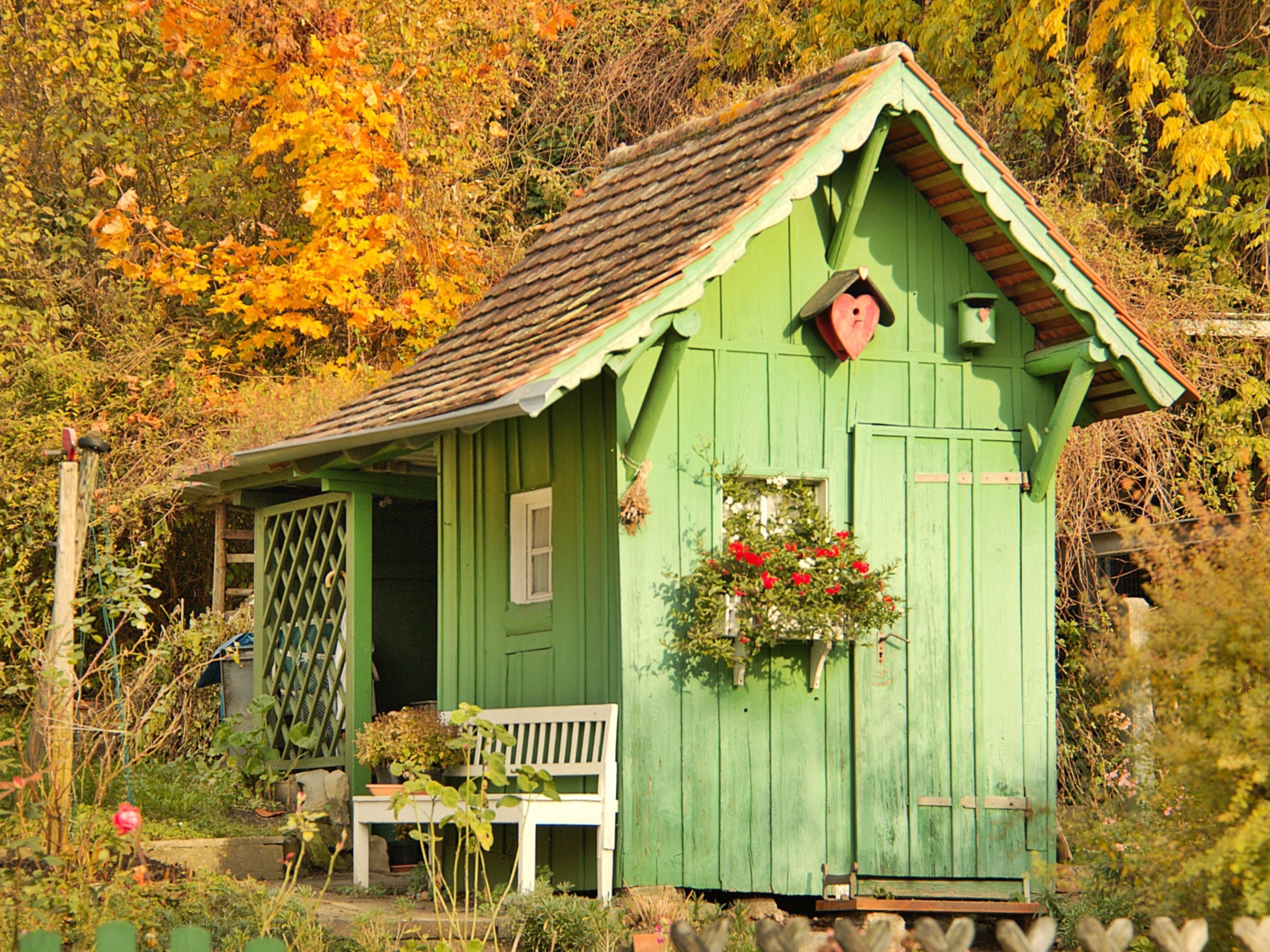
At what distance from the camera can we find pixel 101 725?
33.8 ft

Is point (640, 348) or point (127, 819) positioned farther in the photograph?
point (640, 348)

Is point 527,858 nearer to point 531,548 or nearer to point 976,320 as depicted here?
point 531,548

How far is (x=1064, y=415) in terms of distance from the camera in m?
8.41

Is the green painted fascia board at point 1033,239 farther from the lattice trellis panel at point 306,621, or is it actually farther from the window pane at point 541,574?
the lattice trellis panel at point 306,621

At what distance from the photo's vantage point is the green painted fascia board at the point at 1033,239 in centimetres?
809

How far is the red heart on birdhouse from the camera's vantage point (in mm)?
8242

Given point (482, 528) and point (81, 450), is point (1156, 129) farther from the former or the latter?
point (81, 450)

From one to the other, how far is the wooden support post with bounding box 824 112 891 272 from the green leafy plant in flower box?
53.5 inches

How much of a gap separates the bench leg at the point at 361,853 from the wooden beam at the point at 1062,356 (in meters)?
4.60

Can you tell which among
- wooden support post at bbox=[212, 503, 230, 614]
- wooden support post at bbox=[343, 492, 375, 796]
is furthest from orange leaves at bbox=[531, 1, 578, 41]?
wooden support post at bbox=[343, 492, 375, 796]

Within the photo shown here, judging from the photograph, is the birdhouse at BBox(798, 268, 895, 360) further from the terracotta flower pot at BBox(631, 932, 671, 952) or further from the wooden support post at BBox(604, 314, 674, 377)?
the terracotta flower pot at BBox(631, 932, 671, 952)

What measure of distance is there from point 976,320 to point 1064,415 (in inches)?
28.0

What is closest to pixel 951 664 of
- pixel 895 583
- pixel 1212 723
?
pixel 895 583

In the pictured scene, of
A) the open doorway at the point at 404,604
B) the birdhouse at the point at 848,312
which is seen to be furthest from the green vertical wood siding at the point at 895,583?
the open doorway at the point at 404,604
